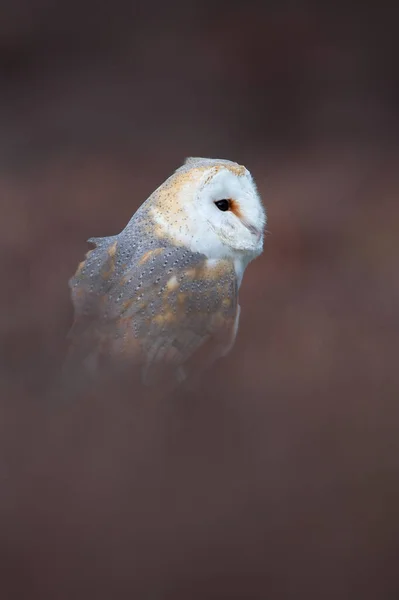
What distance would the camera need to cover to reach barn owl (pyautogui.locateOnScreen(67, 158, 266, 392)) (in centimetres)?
70

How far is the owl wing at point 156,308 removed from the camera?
685mm

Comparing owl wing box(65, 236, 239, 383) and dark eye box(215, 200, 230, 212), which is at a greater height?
dark eye box(215, 200, 230, 212)

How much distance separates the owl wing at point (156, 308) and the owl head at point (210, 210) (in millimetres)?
22

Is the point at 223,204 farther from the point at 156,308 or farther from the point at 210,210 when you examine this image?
the point at 156,308

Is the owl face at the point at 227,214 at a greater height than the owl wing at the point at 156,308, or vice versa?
the owl face at the point at 227,214

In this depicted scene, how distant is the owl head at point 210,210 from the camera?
759mm

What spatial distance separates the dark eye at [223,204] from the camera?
0.78 m

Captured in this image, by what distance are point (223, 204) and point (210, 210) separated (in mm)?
Answer: 31

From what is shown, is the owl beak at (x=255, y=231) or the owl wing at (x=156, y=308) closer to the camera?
the owl wing at (x=156, y=308)

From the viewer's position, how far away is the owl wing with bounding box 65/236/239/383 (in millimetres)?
685

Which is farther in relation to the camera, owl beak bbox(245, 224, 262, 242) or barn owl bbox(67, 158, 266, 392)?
owl beak bbox(245, 224, 262, 242)

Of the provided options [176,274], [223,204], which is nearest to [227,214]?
[223,204]

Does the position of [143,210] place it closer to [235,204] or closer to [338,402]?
[235,204]

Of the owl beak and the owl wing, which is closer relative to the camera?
the owl wing
